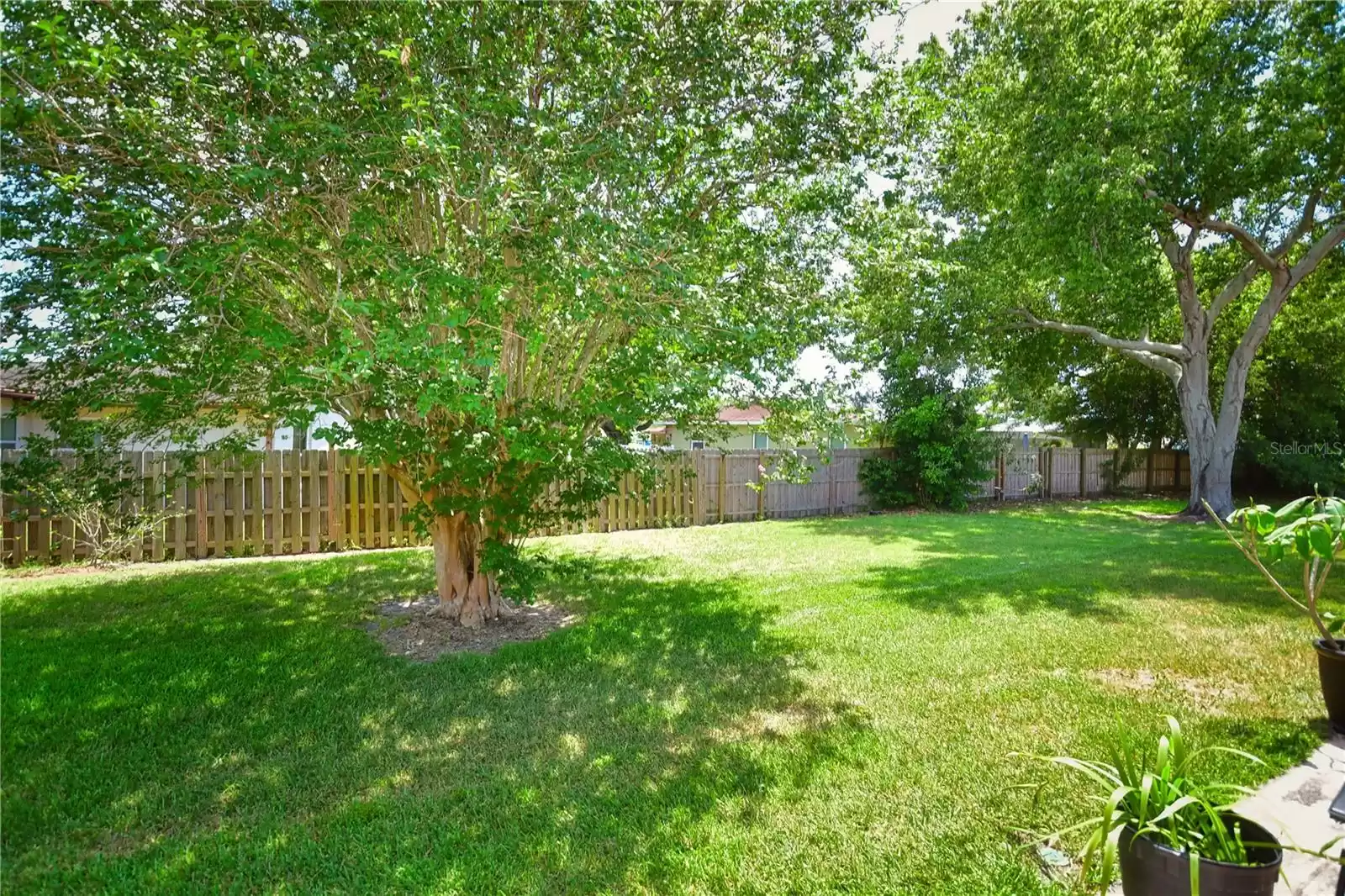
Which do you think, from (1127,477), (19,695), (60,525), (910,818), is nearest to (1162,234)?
(1127,477)

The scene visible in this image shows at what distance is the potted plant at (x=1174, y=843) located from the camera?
1.75m

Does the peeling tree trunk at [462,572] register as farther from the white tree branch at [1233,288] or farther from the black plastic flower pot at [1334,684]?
the white tree branch at [1233,288]

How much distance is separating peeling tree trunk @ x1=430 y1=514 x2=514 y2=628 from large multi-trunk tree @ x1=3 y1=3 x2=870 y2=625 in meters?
0.02

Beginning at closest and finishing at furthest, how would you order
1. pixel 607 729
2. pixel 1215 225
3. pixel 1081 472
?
pixel 607 729 < pixel 1215 225 < pixel 1081 472

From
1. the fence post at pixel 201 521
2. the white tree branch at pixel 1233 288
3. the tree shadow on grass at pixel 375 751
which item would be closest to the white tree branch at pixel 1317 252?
the white tree branch at pixel 1233 288

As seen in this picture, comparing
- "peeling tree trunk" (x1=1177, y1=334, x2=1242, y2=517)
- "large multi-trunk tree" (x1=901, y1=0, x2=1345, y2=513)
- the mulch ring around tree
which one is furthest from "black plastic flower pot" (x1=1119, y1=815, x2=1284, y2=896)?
"peeling tree trunk" (x1=1177, y1=334, x2=1242, y2=517)

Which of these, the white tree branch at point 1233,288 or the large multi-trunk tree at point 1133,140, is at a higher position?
the large multi-trunk tree at point 1133,140

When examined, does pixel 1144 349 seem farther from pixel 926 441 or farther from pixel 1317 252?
pixel 926 441

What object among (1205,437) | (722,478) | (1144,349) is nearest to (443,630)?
(722,478)

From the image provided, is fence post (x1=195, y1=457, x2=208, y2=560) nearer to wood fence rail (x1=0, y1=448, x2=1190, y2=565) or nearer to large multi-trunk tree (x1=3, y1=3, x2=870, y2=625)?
wood fence rail (x1=0, y1=448, x2=1190, y2=565)

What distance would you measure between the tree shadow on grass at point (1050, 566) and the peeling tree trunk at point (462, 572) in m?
3.70

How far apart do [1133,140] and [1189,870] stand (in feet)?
37.6

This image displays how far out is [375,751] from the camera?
10.2ft

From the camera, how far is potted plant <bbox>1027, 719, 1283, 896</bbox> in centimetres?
175
